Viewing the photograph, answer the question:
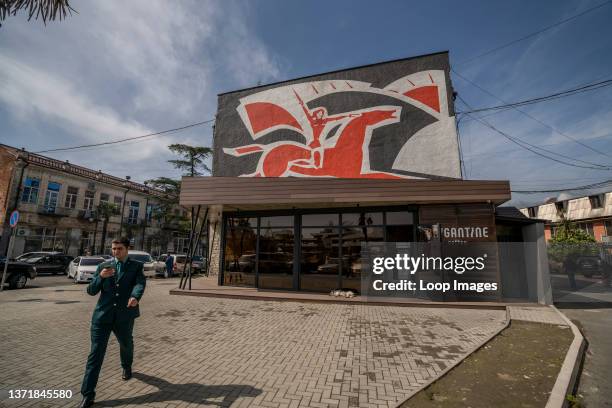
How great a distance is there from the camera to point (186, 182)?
1146 cm

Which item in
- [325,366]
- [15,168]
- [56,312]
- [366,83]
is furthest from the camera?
[15,168]

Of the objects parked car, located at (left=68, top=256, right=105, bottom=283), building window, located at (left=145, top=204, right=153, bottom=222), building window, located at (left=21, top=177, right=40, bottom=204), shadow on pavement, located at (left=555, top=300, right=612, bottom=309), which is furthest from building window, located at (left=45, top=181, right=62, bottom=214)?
shadow on pavement, located at (left=555, top=300, right=612, bottom=309)

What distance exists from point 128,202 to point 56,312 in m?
33.6

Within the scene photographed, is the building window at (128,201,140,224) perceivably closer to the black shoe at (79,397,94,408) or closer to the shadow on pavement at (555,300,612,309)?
the black shoe at (79,397,94,408)

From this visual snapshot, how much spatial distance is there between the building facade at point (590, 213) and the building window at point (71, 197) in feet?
159

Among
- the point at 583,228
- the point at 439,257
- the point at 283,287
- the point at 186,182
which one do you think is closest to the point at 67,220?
the point at 186,182

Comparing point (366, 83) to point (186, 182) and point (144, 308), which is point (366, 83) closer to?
point (186, 182)

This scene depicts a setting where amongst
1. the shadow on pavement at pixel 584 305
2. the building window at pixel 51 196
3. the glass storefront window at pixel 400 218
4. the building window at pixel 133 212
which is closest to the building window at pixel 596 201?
the shadow on pavement at pixel 584 305

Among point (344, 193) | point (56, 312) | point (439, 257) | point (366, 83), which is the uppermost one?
point (366, 83)

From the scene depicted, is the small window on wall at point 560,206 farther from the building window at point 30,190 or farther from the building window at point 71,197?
the building window at point 30,190

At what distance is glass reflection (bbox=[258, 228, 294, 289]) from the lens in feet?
41.1

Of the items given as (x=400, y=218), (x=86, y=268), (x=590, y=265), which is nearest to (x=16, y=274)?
(x=86, y=268)

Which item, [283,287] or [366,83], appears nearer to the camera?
[283,287]

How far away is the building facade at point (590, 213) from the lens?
1238 inches
